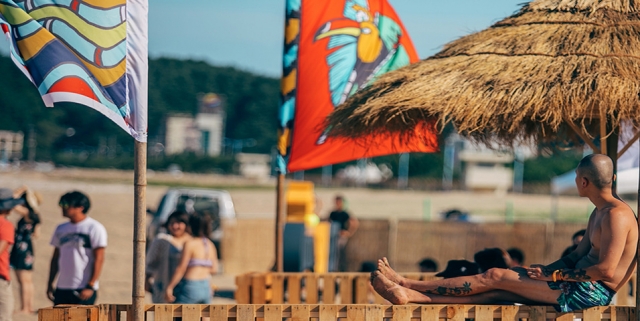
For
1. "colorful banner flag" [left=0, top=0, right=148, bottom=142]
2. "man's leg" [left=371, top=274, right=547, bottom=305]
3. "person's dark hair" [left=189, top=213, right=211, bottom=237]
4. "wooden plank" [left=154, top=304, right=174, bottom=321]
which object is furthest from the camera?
"person's dark hair" [left=189, top=213, right=211, bottom=237]

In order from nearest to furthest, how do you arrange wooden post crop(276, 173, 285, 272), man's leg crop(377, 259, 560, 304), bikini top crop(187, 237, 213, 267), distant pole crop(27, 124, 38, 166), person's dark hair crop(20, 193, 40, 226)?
man's leg crop(377, 259, 560, 304), wooden post crop(276, 173, 285, 272), bikini top crop(187, 237, 213, 267), person's dark hair crop(20, 193, 40, 226), distant pole crop(27, 124, 38, 166)

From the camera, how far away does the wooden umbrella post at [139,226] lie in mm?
4461

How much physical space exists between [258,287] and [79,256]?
1562 millimetres

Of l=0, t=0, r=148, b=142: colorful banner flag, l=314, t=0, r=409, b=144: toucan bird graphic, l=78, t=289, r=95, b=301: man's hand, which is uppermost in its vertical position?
l=314, t=0, r=409, b=144: toucan bird graphic

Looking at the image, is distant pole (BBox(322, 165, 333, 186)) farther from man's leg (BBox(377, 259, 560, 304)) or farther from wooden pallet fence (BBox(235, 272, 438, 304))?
man's leg (BBox(377, 259, 560, 304))

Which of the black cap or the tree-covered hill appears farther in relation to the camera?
the tree-covered hill

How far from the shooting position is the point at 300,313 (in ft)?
15.6

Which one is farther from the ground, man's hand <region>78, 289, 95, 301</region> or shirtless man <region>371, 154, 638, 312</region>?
shirtless man <region>371, 154, 638, 312</region>

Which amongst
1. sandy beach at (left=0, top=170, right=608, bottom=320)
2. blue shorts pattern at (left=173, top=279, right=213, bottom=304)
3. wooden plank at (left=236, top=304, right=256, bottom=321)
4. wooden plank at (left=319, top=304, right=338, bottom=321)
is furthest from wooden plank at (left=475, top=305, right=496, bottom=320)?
sandy beach at (left=0, top=170, right=608, bottom=320)

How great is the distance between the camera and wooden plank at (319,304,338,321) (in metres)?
4.75

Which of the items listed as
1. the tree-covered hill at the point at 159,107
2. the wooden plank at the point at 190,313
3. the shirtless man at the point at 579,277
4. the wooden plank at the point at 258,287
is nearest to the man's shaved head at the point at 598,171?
the shirtless man at the point at 579,277

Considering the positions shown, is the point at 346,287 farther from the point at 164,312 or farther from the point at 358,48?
the point at 164,312

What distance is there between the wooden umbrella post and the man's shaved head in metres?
2.54

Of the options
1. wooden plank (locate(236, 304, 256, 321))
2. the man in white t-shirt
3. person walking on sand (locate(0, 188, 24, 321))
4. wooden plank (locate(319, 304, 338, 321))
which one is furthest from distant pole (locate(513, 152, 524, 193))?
wooden plank (locate(236, 304, 256, 321))
